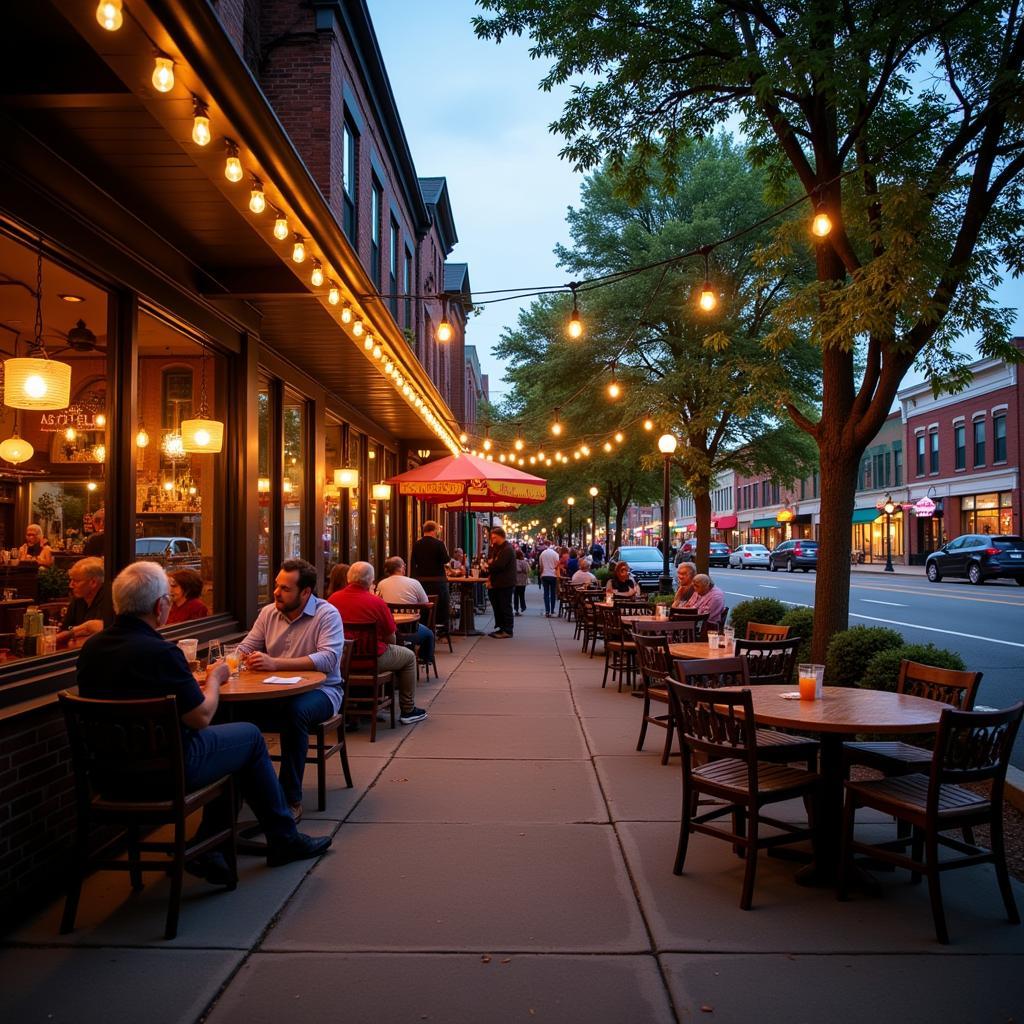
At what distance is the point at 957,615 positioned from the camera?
1959cm

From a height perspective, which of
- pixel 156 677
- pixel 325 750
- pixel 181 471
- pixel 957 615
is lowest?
pixel 957 615

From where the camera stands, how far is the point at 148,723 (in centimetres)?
412

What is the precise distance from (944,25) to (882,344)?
3082 mm

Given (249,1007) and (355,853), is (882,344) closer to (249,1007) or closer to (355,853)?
(355,853)

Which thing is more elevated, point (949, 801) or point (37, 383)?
point (37, 383)

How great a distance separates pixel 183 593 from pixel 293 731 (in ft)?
7.30

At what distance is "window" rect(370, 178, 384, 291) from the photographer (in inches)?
632

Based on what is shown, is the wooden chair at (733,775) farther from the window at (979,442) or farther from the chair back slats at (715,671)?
the window at (979,442)

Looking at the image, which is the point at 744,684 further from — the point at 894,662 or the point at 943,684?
the point at 894,662

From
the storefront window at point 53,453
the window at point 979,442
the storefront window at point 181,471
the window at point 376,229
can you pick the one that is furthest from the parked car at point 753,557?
the storefront window at point 53,453

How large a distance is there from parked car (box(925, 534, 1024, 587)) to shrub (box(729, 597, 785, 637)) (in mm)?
22390

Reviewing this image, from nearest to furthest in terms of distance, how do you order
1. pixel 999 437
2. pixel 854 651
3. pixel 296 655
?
1. pixel 296 655
2. pixel 854 651
3. pixel 999 437

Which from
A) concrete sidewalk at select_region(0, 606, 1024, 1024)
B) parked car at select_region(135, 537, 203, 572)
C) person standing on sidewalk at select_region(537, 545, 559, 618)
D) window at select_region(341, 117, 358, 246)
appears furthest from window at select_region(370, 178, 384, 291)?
concrete sidewalk at select_region(0, 606, 1024, 1024)

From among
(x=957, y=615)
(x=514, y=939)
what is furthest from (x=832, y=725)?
(x=957, y=615)
